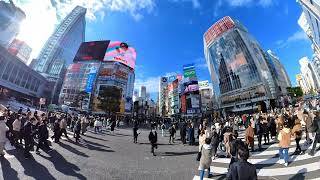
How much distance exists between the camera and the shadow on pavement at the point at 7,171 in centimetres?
813

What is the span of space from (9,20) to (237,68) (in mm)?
90335

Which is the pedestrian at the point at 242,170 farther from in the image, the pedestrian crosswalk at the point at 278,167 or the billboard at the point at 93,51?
the billboard at the point at 93,51

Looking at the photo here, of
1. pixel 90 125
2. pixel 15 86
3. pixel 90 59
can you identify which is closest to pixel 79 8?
pixel 90 59

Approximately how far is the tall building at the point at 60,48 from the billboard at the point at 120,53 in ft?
106

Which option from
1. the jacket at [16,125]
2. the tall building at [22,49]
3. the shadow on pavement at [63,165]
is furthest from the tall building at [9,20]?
the shadow on pavement at [63,165]

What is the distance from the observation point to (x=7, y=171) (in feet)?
28.9

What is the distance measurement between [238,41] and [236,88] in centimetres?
2099

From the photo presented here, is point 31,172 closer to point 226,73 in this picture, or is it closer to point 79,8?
point 226,73

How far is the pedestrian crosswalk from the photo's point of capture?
28.3 feet

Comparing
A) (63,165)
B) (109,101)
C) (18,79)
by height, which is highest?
(18,79)

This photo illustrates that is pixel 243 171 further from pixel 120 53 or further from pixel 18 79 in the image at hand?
pixel 120 53

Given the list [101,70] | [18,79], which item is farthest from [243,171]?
[101,70]

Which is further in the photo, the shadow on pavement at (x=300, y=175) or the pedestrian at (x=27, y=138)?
the pedestrian at (x=27, y=138)

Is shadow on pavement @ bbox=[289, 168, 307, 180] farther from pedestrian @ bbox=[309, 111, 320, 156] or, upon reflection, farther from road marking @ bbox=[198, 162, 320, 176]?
pedestrian @ bbox=[309, 111, 320, 156]
